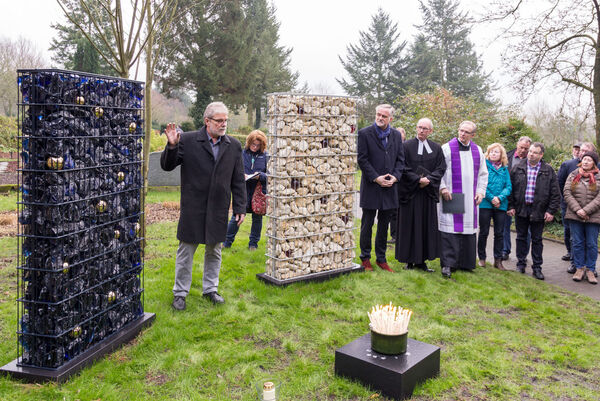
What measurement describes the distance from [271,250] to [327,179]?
125cm

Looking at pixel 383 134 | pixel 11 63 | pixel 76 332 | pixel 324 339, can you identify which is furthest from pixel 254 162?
pixel 11 63

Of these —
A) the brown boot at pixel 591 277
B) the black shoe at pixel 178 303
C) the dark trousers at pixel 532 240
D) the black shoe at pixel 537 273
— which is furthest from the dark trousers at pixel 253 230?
the brown boot at pixel 591 277

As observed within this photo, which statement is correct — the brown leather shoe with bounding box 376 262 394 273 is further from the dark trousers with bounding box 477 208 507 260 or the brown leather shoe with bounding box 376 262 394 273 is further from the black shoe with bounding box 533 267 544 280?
the black shoe with bounding box 533 267 544 280

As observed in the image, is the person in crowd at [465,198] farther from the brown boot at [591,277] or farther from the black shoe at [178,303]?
the black shoe at [178,303]

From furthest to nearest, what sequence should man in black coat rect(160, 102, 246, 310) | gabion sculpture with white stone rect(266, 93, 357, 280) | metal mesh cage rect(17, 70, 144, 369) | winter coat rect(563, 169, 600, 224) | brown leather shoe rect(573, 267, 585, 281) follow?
brown leather shoe rect(573, 267, 585, 281), winter coat rect(563, 169, 600, 224), gabion sculpture with white stone rect(266, 93, 357, 280), man in black coat rect(160, 102, 246, 310), metal mesh cage rect(17, 70, 144, 369)

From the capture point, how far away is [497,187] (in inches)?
298

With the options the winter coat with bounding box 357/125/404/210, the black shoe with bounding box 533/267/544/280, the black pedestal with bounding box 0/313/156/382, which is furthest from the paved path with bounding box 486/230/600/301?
the black pedestal with bounding box 0/313/156/382

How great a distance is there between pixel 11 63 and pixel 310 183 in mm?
29627

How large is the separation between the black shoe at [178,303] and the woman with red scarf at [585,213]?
5.93 m

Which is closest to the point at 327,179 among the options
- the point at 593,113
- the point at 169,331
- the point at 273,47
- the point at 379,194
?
the point at 379,194

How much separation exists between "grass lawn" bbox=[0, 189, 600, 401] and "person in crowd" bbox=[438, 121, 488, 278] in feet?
1.26

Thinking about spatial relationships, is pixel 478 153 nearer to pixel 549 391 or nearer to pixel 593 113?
pixel 549 391

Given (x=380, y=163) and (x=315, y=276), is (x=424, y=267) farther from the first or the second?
(x=315, y=276)

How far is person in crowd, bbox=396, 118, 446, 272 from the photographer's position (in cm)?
705
